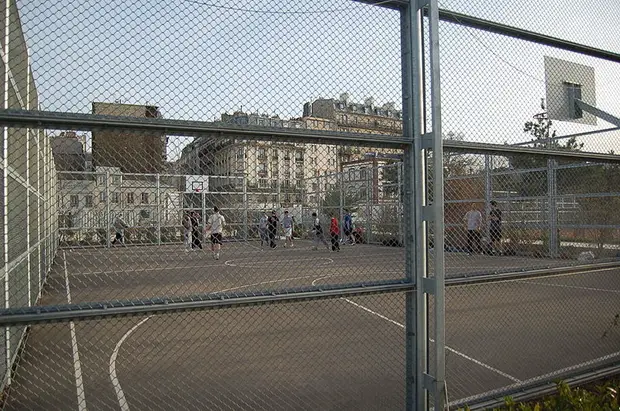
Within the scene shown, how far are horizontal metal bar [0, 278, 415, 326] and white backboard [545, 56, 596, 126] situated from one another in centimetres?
240

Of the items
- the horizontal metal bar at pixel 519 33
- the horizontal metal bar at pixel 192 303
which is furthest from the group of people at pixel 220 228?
the horizontal metal bar at pixel 519 33

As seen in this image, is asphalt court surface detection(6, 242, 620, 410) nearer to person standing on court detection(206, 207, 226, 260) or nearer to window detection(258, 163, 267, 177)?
person standing on court detection(206, 207, 226, 260)

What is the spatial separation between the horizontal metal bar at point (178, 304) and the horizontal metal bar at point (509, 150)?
1.05 m

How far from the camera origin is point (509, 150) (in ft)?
11.8

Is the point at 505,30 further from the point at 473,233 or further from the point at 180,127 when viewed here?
the point at 473,233

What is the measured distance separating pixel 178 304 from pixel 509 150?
105 inches

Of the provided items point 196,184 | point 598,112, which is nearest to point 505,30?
point 598,112

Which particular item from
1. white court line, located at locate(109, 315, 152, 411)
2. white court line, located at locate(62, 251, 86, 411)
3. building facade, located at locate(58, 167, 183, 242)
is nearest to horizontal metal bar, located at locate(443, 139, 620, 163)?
building facade, located at locate(58, 167, 183, 242)

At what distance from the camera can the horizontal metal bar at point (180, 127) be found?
2.30m

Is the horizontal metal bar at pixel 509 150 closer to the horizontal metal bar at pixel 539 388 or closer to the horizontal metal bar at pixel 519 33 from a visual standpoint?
the horizontal metal bar at pixel 519 33

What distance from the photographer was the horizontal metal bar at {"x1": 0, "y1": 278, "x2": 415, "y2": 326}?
2.36m

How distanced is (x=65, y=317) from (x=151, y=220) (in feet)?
10.6

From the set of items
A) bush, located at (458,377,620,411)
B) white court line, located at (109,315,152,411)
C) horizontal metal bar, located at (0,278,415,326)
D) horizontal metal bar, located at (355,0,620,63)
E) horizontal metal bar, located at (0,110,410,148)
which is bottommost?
white court line, located at (109,315,152,411)

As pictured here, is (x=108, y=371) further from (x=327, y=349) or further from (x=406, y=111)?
(x=406, y=111)
